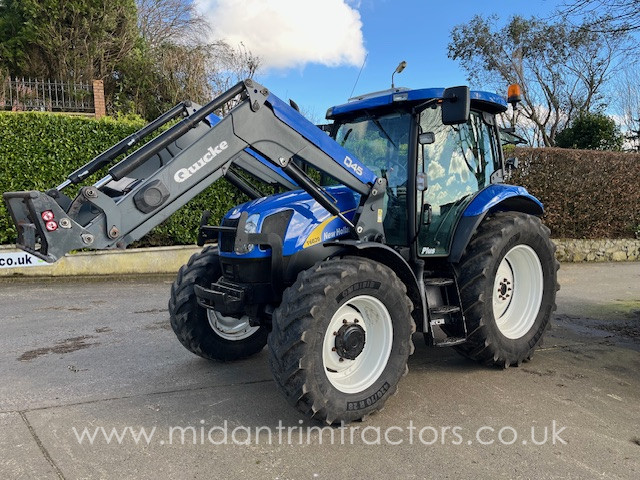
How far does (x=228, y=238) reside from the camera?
3902 mm

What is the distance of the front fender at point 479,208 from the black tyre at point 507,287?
13 centimetres

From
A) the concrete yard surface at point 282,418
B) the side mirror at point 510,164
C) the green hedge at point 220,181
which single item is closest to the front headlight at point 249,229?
the concrete yard surface at point 282,418

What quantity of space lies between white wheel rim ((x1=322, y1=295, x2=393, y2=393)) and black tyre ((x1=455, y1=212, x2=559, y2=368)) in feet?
2.85

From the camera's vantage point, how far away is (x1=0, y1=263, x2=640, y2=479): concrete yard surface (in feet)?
9.71

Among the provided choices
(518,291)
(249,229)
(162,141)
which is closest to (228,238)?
(249,229)

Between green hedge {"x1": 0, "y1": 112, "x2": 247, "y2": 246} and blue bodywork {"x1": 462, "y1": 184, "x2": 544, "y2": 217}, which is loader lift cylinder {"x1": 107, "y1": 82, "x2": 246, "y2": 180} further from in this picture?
green hedge {"x1": 0, "y1": 112, "x2": 247, "y2": 246}

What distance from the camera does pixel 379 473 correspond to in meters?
2.90

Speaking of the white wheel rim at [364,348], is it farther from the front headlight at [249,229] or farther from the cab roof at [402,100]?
the cab roof at [402,100]

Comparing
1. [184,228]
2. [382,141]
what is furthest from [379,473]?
[184,228]

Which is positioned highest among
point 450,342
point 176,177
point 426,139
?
point 426,139

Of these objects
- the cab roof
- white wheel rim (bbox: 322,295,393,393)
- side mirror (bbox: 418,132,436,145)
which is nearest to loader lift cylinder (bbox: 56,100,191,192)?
the cab roof

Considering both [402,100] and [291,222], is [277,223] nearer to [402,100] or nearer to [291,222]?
[291,222]

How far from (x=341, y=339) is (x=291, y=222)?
0.87 meters

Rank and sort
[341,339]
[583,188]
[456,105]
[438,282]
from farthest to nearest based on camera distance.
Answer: [583,188] < [438,282] < [456,105] < [341,339]
